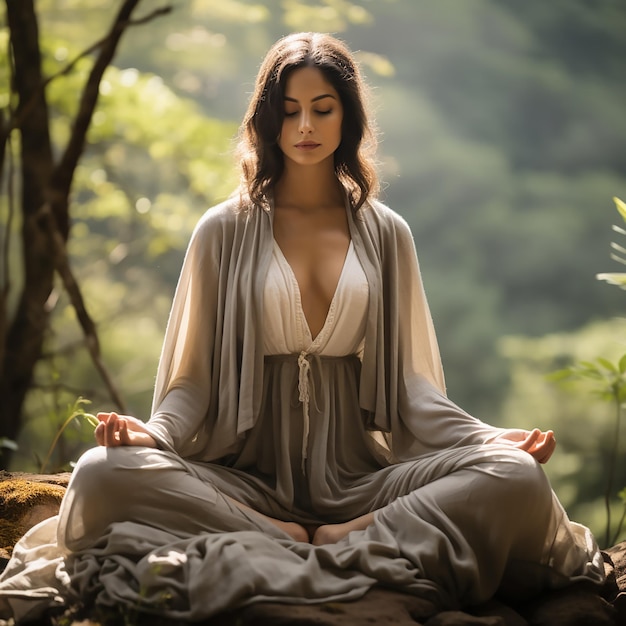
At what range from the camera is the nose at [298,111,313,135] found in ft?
10.2

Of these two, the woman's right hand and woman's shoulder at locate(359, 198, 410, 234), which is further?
woman's shoulder at locate(359, 198, 410, 234)

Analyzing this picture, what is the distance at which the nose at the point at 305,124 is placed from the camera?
10.2 feet

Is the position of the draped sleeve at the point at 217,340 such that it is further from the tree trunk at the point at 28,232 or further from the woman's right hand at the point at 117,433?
the tree trunk at the point at 28,232

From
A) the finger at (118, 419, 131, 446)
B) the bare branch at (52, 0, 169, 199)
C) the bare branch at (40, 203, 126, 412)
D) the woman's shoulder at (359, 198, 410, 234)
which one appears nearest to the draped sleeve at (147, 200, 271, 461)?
the finger at (118, 419, 131, 446)

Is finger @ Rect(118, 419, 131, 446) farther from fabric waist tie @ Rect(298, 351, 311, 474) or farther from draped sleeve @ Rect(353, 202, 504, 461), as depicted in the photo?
draped sleeve @ Rect(353, 202, 504, 461)

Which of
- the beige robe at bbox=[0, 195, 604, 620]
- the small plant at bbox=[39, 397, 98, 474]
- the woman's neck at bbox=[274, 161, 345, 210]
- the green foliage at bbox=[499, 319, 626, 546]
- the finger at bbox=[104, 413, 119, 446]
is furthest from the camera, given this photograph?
the green foliage at bbox=[499, 319, 626, 546]

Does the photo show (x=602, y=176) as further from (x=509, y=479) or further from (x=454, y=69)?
(x=509, y=479)

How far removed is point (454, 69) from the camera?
25.7 feet

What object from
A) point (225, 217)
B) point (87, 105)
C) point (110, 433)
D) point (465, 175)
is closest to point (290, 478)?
point (110, 433)

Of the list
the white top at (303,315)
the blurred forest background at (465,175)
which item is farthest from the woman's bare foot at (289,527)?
the blurred forest background at (465,175)

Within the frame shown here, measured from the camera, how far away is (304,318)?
10.1ft

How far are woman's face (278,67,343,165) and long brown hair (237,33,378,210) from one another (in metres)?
0.02

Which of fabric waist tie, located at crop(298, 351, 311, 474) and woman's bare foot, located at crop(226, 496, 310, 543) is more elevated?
fabric waist tie, located at crop(298, 351, 311, 474)

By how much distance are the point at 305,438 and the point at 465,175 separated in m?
5.02
